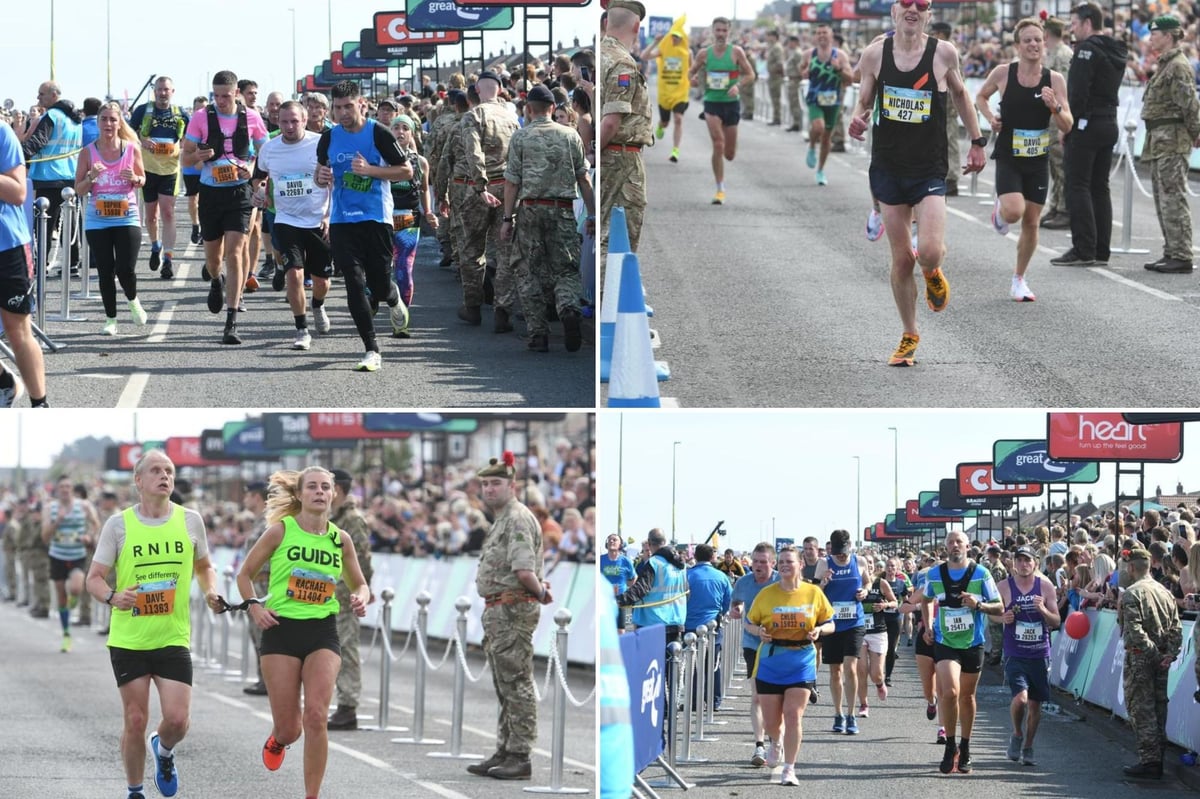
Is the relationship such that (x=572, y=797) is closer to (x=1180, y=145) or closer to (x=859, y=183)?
(x=1180, y=145)

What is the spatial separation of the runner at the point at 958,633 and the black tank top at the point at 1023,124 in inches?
138

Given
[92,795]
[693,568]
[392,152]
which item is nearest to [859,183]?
[693,568]

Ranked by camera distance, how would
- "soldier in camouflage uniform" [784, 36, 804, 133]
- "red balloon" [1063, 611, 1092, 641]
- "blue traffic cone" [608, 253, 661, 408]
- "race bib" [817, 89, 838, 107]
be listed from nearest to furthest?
"blue traffic cone" [608, 253, 661, 408]
"red balloon" [1063, 611, 1092, 641]
"race bib" [817, 89, 838, 107]
"soldier in camouflage uniform" [784, 36, 804, 133]

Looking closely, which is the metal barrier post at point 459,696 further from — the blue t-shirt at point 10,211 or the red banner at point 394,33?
the red banner at point 394,33

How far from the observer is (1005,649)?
1313cm

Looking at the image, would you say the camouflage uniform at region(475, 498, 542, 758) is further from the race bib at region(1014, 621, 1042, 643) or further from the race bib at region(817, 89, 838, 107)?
the race bib at region(817, 89, 838, 107)

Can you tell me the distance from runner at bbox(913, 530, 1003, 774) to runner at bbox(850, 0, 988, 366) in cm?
204

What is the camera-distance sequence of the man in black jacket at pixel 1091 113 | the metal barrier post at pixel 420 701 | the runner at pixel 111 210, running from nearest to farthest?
the metal barrier post at pixel 420 701, the runner at pixel 111 210, the man in black jacket at pixel 1091 113

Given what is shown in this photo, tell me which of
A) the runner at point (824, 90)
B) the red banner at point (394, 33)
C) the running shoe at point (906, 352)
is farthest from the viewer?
the red banner at point (394, 33)

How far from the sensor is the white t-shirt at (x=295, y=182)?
14.4 metres

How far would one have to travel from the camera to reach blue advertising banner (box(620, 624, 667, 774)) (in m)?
8.95

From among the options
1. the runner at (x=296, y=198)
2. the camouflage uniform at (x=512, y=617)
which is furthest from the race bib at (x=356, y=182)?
the camouflage uniform at (x=512, y=617)

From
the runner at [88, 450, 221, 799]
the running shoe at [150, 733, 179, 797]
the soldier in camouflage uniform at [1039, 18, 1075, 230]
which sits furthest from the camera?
the soldier in camouflage uniform at [1039, 18, 1075, 230]

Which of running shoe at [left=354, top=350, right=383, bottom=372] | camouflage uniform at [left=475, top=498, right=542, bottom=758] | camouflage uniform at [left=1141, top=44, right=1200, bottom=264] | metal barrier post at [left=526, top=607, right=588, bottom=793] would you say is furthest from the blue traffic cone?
camouflage uniform at [left=1141, top=44, right=1200, bottom=264]
